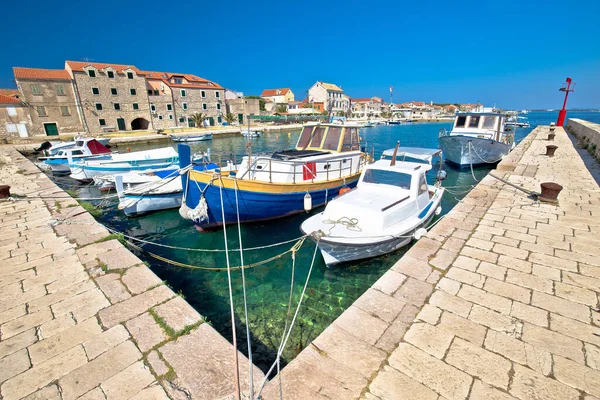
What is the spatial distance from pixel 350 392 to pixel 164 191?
976cm

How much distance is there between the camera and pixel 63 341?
10.8 ft

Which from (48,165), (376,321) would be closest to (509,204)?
(376,321)

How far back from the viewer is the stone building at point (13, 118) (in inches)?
1214

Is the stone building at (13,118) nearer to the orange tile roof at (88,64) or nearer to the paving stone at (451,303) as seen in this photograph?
the orange tile roof at (88,64)

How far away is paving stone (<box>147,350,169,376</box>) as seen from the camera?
286 centimetres

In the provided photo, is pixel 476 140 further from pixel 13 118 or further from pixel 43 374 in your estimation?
pixel 13 118

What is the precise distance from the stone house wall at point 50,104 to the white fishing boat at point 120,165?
90.6 feet

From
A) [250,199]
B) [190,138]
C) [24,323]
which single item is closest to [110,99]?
[190,138]

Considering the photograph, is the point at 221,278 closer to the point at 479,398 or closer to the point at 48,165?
the point at 479,398

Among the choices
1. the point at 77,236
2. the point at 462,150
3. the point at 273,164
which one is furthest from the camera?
the point at 462,150

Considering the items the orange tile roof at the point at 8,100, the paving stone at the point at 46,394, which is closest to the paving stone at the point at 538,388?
the paving stone at the point at 46,394

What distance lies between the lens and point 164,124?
144 ft

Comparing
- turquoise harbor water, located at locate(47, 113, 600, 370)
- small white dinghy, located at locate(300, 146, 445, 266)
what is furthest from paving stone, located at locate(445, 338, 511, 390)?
small white dinghy, located at locate(300, 146, 445, 266)

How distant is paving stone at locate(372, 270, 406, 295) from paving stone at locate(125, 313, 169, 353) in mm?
3054
